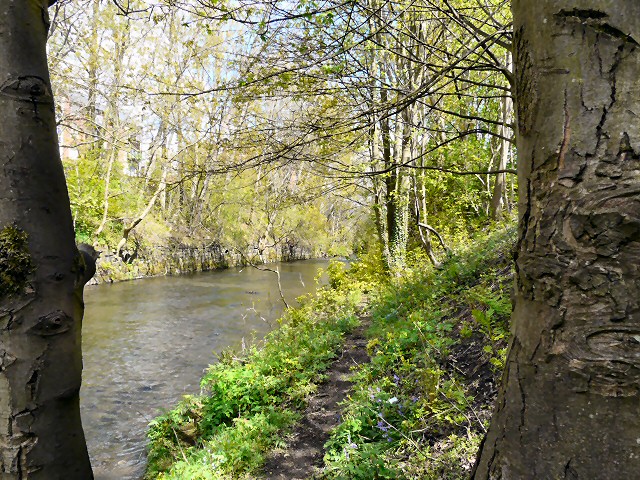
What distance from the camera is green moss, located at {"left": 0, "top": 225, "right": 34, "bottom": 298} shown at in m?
1.21

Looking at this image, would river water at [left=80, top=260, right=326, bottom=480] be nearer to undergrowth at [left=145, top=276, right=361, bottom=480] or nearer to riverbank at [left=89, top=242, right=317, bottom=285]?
undergrowth at [left=145, top=276, right=361, bottom=480]

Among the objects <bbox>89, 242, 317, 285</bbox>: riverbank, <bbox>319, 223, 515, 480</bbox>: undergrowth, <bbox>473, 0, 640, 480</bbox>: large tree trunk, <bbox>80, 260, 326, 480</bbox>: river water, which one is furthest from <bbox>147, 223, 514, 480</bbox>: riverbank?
<bbox>89, 242, 317, 285</bbox>: riverbank

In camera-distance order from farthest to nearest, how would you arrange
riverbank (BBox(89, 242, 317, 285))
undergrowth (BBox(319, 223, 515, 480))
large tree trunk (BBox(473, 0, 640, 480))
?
riverbank (BBox(89, 242, 317, 285)), undergrowth (BBox(319, 223, 515, 480)), large tree trunk (BBox(473, 0, 640, 480))

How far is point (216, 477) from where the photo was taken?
3.98 meters

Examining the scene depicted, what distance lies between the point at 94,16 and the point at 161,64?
5.18m

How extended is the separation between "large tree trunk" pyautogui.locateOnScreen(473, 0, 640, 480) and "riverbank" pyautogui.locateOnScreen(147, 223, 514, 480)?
177cm

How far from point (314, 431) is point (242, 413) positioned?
171cm

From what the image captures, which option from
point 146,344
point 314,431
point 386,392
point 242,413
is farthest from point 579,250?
point 146,344

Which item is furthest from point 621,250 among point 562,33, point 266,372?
point 266,372

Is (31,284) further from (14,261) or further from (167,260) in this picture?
(167,260)

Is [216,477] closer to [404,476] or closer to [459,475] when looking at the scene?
[404,476]

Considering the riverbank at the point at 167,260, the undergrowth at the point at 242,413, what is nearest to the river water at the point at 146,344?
the undergrowth at the point at 242,413

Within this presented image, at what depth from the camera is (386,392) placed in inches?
151

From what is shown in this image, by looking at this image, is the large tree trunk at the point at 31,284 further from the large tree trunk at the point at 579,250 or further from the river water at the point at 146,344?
the river water at the point at 146,344
